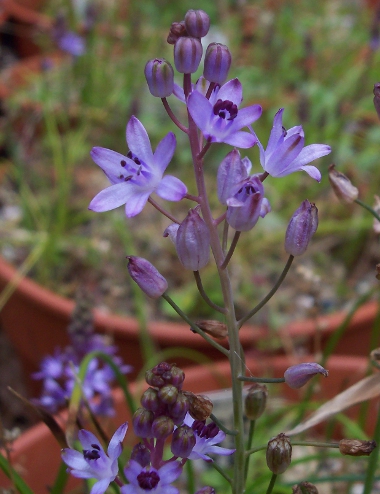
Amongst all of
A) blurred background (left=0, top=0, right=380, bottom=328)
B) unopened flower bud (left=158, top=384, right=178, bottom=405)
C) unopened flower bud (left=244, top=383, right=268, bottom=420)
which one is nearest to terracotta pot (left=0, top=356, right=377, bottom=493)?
blurred background (left=0, top=0, right=380, bottom=328)

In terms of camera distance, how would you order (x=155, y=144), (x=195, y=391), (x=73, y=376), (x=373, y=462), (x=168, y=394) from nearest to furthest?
1. (x=168, y=394)
2. (x=373, y=462)
3. (x=73, y=376)
4. (x=195, y=391)
5. (x=155, y=144)

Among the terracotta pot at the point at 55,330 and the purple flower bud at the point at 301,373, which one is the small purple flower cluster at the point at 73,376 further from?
the purple flower bud at the point at 301,373

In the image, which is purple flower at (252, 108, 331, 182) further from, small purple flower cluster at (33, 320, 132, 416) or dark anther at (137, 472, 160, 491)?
small purple flower cluster at (33, 320, 132, 416)

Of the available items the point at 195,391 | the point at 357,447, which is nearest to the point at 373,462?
the point at 357,447

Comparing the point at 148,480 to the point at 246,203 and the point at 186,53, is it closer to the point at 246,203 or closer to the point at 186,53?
the point at 246,203

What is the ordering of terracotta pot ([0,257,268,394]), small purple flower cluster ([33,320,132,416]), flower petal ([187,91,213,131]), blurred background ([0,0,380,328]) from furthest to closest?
blurred background ([0,0,380,328]) < terracotta pot ([0,257,268,394]) < small purple flower cluster ([33,320,132,416]) < flower petal ([187,91,213,131])

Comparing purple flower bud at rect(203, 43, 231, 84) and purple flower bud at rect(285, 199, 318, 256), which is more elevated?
purple flower bud at rect(203, 43, 231, 84)

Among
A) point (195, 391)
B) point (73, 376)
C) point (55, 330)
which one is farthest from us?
point (55, 330)

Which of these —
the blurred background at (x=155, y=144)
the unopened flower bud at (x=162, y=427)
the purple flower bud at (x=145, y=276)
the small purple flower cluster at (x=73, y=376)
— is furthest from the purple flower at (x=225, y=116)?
the blurred background at (x=155, y=144)
